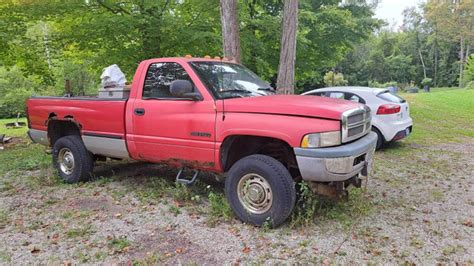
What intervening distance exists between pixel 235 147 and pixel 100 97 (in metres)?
2.55

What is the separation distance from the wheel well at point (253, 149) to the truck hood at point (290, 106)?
375 millimetres

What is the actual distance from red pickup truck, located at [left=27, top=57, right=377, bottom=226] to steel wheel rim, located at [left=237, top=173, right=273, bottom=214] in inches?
0.5

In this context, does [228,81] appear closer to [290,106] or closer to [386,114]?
[290,106]

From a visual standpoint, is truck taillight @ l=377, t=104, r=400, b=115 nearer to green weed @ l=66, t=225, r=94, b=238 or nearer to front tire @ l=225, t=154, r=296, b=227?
front tire @ l=225, t=154, r=296, b=227

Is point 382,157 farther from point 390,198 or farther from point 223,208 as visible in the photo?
point 223,208

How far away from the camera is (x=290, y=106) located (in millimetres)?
3971

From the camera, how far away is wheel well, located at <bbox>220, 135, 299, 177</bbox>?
4352 mm

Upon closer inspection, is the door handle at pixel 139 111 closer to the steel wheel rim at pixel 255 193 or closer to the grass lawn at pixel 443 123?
the steel wheel rim at pixel 255 193

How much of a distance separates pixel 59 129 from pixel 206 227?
12.5ft

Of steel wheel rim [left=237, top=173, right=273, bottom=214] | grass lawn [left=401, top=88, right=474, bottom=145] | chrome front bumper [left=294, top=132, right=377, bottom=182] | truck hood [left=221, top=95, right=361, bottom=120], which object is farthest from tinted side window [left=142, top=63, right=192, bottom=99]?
grass lawn [left=401, top=88, right=474, bottom=145]

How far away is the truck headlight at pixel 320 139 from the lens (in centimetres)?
375

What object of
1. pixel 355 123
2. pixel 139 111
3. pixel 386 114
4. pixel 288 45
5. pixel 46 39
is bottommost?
pixel 386 114

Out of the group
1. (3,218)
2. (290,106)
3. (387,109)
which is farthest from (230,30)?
(3,218)

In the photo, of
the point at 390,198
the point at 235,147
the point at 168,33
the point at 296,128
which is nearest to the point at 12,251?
the point at 235,147
